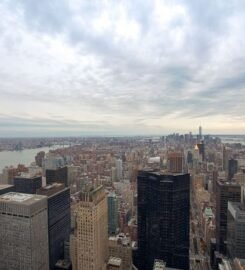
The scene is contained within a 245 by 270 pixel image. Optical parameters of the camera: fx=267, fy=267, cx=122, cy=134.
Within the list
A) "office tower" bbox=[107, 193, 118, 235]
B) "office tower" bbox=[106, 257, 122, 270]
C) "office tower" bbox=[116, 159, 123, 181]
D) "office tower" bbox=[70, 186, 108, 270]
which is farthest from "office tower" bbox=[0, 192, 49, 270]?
"office tower" bbox=[116, 159, 123, 181]

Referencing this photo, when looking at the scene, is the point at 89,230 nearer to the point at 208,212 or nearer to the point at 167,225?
the point at 167,225

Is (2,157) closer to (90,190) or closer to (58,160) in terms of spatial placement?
(58,160)

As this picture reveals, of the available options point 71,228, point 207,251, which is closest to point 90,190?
point 71,228

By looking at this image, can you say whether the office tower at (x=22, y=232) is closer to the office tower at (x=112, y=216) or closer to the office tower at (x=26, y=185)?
the office tower at (x=26, y=185)

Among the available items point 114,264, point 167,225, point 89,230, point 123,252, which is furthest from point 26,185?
point 167,225

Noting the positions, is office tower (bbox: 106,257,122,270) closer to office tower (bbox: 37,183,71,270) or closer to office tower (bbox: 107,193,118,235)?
office tower (bbox: 37,183,71,270)

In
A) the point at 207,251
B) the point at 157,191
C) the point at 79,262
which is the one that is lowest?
the point at 207,251

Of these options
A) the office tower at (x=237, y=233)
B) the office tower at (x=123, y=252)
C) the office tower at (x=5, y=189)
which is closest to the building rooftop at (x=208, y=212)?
the office tower at (x=237, y=233)
